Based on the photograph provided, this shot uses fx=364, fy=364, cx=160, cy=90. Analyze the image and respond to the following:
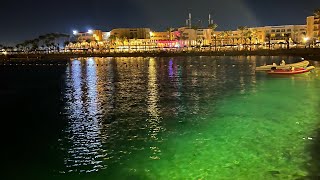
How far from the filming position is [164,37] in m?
189

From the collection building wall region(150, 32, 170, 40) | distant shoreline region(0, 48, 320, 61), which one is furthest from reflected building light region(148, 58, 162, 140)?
building wall region(150, 32, 170, 40)

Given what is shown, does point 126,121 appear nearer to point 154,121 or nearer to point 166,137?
point 154,121

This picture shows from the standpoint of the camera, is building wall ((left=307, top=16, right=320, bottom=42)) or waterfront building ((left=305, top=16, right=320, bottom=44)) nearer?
waterfront building ((left=305, top=16, right=320, bottom=44))

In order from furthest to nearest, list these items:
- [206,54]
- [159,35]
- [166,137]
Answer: [159,35] → [206,54] → [166,137]

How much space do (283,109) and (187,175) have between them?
40.3ft

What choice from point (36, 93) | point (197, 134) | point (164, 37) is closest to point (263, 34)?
point (164, 37)

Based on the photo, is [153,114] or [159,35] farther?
[159,35]

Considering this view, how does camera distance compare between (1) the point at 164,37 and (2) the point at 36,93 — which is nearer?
(2) the point at 36,93

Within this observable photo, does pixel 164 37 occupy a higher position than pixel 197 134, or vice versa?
pixel 164 37

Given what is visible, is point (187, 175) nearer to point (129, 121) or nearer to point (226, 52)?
point (129, 121)

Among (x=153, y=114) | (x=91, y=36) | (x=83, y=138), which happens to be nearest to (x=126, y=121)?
(x=153, y=114)

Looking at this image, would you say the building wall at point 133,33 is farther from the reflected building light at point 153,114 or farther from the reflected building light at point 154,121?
the reflected building light at point 154,121

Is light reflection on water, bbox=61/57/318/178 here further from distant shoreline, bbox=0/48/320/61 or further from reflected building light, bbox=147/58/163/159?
distant shoreline, bbox=0/48/320/61

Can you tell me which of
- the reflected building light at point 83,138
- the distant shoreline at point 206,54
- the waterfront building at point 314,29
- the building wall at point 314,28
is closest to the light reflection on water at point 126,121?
the reflected building light at point 83,138
